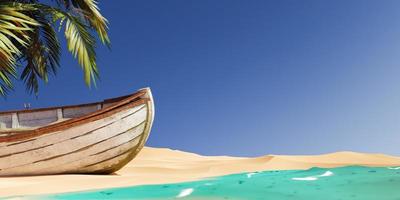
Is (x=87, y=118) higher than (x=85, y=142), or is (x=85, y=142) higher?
(x=87, y=118)

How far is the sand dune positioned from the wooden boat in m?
0.40

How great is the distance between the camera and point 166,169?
8539mm

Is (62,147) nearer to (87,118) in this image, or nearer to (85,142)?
(85,142)

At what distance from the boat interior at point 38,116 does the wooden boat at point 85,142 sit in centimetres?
145

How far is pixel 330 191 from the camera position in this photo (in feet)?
15.3

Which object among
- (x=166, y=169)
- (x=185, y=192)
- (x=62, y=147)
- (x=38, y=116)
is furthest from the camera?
(x=38, y=116)

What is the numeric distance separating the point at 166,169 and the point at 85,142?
83.0 inches

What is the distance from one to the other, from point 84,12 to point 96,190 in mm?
6502

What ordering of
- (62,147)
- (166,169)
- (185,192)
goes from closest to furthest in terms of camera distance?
(185,192)
(62,147)
(166,169)

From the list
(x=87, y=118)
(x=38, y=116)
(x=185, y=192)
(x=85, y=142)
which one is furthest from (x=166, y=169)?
(x=185, y=192)

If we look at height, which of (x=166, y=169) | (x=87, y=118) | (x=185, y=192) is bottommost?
(x=185, y=192)

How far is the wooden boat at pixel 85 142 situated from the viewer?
265 inches

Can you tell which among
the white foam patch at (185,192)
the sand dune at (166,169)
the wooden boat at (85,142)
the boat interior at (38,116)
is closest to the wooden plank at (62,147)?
the wooden boat at (85,142)

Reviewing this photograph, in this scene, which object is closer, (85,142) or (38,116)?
(85,142)
